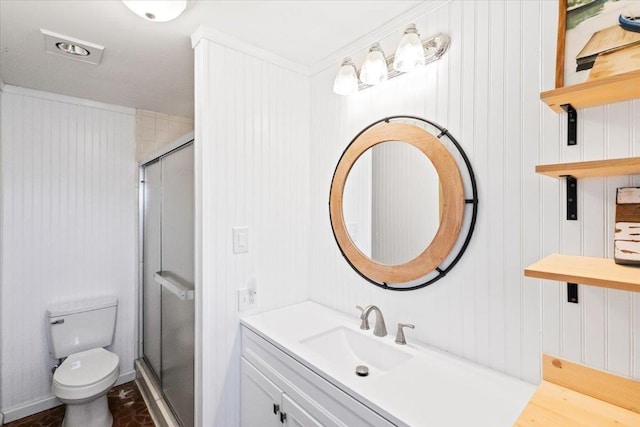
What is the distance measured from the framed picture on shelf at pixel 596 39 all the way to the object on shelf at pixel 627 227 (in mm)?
332

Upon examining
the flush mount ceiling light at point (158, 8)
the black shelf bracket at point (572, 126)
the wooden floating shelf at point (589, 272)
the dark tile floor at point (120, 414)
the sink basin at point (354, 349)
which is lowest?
the dark tile floor at point (120, 414)

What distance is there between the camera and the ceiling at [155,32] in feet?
4.41

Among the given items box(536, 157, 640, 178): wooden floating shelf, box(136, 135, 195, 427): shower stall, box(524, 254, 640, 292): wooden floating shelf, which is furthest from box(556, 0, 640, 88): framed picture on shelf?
box(136, 135, 195, 427): shower stall

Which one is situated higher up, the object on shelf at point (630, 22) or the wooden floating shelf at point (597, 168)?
the object on shelf at point (630, 22)

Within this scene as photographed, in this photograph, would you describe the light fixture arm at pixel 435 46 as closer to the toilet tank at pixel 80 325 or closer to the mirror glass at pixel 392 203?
the mirror glass at pixel 392 203

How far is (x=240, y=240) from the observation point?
1626mm

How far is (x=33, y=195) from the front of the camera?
→ 7.36 ft

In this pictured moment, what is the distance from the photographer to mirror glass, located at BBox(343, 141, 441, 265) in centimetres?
132

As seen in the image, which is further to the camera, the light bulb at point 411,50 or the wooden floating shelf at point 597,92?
the light bulb at point 411,50

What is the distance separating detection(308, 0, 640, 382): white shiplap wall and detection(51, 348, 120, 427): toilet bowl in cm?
194

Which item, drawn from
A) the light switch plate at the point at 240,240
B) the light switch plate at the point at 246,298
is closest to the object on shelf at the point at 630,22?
the light switch plate at the point at 240,240

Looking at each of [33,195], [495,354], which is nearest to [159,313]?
[33,195]

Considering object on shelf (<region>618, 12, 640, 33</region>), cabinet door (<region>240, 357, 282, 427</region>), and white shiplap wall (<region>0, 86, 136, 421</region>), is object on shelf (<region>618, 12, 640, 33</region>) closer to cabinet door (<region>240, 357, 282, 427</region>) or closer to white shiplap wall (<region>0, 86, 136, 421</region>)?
cabinet door (<region>240, 357, 282, 427</region>)

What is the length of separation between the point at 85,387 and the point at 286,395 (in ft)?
4.91
